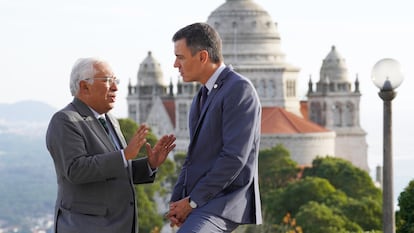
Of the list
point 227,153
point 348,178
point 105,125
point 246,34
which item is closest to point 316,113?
point 246,34

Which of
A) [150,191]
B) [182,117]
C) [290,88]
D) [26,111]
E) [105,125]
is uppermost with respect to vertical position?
[290,88]

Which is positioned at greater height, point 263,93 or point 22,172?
point 263,93

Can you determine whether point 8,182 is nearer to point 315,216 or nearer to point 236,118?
point 315,216

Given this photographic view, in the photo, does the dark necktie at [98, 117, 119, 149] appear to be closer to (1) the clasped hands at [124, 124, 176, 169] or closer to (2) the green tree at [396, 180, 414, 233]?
(1) the clasped hands at [124, 124, 176, 169]

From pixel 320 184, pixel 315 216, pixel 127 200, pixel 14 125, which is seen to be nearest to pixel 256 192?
pixel 127 200

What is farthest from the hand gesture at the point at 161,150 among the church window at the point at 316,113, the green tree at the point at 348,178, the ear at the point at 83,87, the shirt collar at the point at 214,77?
the church window at the point at 316,113

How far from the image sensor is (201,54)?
11.2 meters

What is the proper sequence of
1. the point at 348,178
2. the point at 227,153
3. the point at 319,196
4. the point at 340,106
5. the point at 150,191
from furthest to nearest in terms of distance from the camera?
the point at 340,106, the point at 150,191, the point at 348,178, the point at 319,196, the point at 227,153

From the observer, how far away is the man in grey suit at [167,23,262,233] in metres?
11.0

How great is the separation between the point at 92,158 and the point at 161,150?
0.60m

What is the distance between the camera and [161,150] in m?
11.6

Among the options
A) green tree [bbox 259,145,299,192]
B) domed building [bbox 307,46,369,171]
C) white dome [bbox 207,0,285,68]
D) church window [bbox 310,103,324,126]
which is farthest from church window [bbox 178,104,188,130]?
green tree [bbox 259,145,299,192]

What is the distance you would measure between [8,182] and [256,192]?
178131 mm

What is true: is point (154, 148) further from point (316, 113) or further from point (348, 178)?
point (316, 113)
